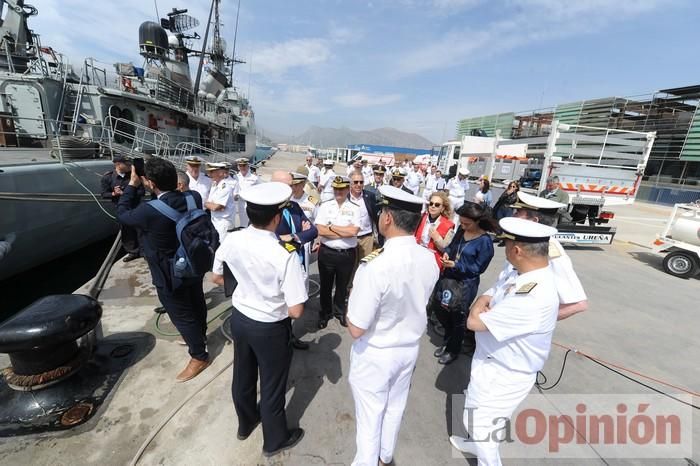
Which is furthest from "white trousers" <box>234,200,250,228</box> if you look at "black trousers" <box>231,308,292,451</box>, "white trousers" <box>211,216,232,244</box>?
"black trousers" <box>231,308,292,451</box>

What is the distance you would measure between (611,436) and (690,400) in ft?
4.29

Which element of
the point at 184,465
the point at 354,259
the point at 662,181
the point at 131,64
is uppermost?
the point at 131,64

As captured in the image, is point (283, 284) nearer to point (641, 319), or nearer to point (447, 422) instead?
point (447, 422)

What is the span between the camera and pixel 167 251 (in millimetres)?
2658

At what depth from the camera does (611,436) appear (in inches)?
99.6

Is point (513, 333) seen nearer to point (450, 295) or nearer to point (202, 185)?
point (450, 295)

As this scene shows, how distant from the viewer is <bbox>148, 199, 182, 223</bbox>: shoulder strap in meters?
2.52

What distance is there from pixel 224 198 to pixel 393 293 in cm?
422

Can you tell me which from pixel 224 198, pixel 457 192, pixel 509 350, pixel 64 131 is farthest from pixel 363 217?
pixel 64 131

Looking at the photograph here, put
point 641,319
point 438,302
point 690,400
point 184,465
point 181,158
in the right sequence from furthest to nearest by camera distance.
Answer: point 181,158, point 641,319, point 438,302, point 690,400, point 184,465

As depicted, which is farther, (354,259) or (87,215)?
(87,215)

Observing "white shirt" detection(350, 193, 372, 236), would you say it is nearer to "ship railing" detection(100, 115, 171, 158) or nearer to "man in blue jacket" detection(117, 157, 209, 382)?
"man in blue jacket" detection(117, 157, 209, 382)

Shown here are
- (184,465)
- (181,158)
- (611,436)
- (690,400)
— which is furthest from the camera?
(181,158)

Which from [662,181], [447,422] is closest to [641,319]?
[447,422]
